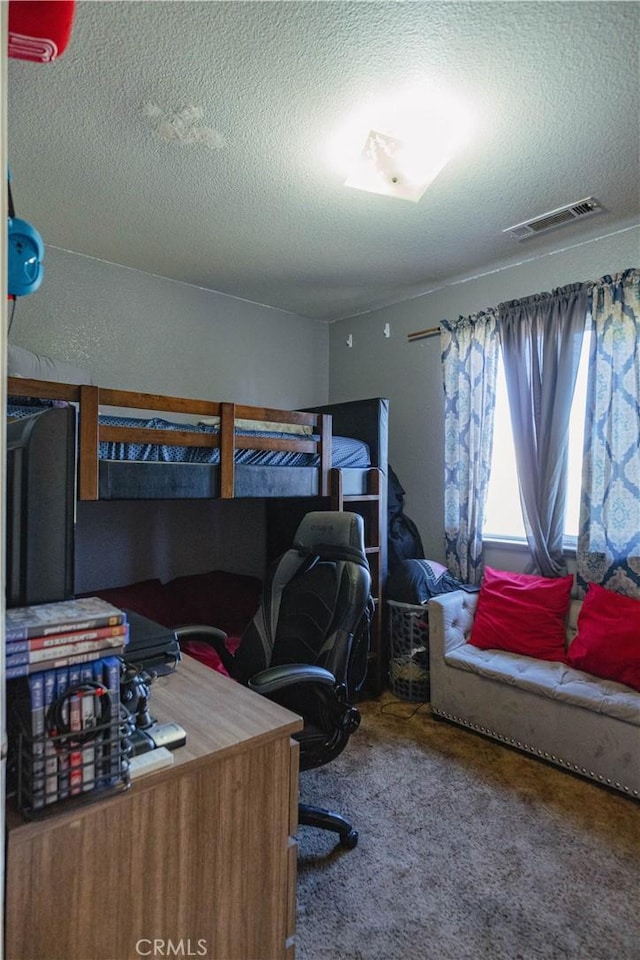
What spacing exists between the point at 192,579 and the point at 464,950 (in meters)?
2.37

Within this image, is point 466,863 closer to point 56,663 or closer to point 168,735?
point 168,735

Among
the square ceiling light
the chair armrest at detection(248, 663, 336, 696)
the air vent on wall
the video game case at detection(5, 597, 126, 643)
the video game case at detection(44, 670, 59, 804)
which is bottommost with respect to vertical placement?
the chair armrest at detection(248, 663, 336, 696)

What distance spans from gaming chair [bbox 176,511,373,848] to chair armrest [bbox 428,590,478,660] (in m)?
0.79

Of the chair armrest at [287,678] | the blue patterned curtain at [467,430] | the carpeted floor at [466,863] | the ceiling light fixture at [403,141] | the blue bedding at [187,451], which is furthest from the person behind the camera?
the blue patterned curtain at [467,430]

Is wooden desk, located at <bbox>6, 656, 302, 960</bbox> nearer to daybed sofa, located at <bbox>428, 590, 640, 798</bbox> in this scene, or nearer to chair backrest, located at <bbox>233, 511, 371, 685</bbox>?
chair backrest, located at <bbox>233, 511, 371, 685</bbox>

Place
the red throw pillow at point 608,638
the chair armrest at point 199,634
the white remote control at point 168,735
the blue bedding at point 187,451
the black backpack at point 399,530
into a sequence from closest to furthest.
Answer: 1. the white remote control at point 168,735
2. the chair armrest at point 199,634
3. the blue bedding at point 187,451
4. the red throw pillow at point 608,638
5. the black backpack at point 399,530

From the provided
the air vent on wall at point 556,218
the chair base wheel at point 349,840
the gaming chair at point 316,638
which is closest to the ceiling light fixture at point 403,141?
the air vent on wall at point 556,218

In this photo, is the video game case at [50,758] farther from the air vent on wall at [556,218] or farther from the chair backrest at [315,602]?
the air vent on wall at [556,218]

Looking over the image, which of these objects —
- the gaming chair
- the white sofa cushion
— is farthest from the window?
the gaming chair

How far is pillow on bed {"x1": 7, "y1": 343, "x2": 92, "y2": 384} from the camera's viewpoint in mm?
2436

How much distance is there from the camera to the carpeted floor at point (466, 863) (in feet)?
4.55

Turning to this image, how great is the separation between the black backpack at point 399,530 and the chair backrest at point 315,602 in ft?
4.60

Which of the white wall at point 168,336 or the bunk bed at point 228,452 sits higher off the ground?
the white wall at point 168,336

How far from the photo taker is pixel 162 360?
3291mm
